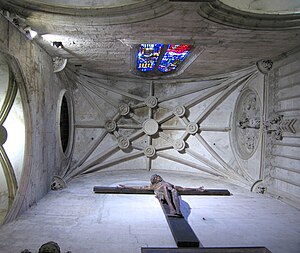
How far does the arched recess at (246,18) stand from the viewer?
521 cm

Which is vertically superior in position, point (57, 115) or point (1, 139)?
point (57, 115)

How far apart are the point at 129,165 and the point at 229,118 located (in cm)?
443

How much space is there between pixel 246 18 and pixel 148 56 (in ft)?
13.2

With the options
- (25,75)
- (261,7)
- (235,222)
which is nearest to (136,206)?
(235,222)

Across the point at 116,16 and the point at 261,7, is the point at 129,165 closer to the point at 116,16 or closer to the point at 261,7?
the point at 116,16

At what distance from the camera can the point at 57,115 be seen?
8.19m

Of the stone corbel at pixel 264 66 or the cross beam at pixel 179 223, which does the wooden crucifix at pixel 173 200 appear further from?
the stone corbel at pixel 264 66

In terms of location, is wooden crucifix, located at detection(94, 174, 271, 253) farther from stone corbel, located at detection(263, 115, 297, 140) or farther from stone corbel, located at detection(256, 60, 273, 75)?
stone corbel, located at detection(256, 60, 273, 75)

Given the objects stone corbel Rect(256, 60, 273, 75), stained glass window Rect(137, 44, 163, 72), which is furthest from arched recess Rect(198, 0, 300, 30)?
stained glass window Rect(137, 44, 163, 72)

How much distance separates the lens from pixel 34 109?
21.1 ft

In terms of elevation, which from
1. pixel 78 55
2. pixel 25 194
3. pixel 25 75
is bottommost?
pixel 25 194

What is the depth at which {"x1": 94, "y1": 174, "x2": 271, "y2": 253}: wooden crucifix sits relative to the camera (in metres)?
4.35

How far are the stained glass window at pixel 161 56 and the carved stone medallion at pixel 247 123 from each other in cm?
267

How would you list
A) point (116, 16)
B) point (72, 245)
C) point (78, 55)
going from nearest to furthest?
point (72, 245) → point (116, 16) → point (78, 55)
